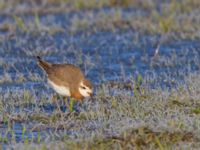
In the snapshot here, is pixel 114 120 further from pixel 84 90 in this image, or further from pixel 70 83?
pixel 70 83

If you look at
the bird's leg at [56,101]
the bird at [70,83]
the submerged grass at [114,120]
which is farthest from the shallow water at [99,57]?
the submerged grass at [114,120]

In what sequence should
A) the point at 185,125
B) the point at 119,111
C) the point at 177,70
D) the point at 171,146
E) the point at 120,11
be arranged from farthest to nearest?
the point at 120,11 < the point at 177,70 < the point at 119,111 < the point at 185,125 < the point at 171,146

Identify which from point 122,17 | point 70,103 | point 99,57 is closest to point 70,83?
point 70,103

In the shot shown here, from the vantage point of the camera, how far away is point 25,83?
1099 cm

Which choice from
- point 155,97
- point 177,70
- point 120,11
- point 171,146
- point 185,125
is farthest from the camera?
point 120,11

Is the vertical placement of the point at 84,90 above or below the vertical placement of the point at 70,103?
above

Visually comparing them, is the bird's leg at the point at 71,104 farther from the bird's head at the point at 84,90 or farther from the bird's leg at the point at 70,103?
the bird's head at the point at 84,90

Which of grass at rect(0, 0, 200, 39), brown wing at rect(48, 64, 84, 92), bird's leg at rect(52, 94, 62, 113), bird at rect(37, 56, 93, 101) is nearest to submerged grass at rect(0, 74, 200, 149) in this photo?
bird's leg at rect(52, 94, 62, 113)

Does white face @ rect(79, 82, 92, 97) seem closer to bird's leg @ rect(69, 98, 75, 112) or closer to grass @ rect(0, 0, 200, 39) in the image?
bird's leg @ rect(69, 98, 75, 112)

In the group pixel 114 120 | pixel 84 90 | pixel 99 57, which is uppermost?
pixel 99 57

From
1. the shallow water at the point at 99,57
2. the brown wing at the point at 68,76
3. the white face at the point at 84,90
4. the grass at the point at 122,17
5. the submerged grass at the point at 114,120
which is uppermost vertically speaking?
the grass at the point at 122,17

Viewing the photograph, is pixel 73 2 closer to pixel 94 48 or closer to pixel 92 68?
pixel 94 48

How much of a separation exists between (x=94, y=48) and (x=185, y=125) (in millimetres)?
6080

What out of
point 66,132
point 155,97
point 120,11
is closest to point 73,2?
point 120,11
